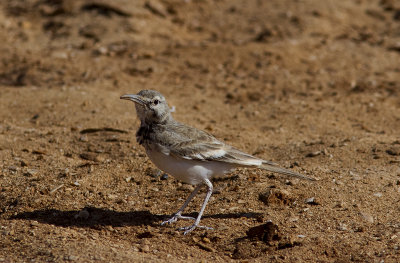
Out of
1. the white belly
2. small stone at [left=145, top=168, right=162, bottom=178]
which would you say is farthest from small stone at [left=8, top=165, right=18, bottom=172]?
the white belly

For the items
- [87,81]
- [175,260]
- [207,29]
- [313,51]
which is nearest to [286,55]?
[313,51]

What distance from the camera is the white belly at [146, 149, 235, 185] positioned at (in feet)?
20.1

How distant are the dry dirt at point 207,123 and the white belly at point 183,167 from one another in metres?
0.58

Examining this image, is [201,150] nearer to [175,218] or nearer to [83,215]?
[175,218]

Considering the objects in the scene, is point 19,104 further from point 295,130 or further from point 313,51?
point 313,51

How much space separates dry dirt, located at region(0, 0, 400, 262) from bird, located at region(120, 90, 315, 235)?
494 mm

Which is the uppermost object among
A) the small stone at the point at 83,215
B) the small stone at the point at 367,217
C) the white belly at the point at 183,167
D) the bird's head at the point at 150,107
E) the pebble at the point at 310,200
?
the bird's head at the point at 150,107

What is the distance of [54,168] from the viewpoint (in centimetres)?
761

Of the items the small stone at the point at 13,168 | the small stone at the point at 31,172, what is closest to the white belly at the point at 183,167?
the small stone at the point at 31,172

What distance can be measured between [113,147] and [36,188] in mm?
1647

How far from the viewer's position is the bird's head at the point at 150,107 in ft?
21.3

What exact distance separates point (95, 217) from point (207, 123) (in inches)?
143

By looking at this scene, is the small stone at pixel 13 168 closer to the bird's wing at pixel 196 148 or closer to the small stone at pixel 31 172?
the small stone at pixel 31 172

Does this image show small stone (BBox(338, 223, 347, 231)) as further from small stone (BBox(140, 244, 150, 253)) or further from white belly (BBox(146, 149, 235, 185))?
small stone (BBox(140, 244, 150, 253))
